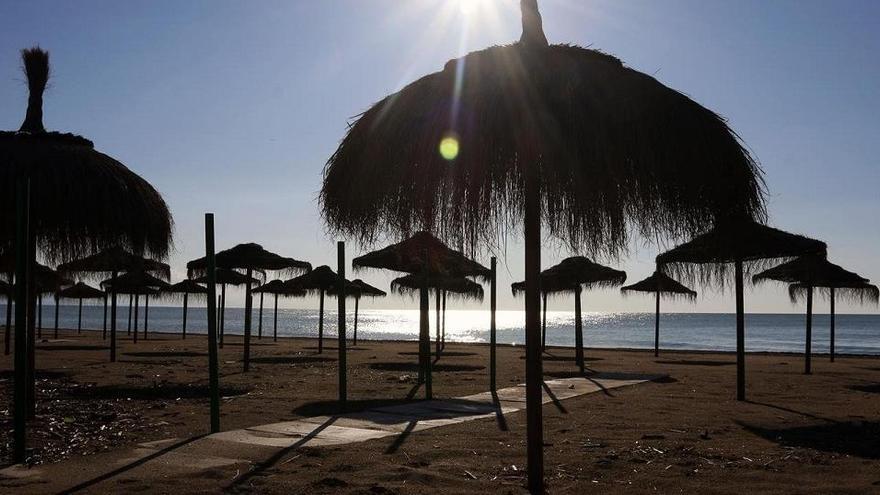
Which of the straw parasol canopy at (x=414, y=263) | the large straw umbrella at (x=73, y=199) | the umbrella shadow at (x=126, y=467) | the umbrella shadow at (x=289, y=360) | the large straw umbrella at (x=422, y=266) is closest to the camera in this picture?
the umbrella shadow at (x=126, y=467)

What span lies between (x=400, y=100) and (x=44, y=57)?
616 cm

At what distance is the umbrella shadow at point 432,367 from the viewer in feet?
56.5

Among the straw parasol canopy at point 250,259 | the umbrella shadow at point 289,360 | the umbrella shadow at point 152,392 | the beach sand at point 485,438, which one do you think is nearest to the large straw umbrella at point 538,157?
the beach sand at point 485,438

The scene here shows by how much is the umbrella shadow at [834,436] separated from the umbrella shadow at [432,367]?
887 cm

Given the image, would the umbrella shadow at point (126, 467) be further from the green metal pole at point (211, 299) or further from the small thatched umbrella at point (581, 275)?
the small thatched umbrella at point (581, 275)

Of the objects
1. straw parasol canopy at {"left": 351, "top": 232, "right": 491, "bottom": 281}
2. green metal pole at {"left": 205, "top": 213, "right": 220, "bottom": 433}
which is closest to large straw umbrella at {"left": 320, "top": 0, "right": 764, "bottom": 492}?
green metal pole at {"left": 205, "top": 213, "right": 220, "bottom": 433}

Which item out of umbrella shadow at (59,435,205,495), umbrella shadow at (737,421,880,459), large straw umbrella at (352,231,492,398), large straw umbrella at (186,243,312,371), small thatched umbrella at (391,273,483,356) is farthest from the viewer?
small thatched umbrella at (391,273,483,356)

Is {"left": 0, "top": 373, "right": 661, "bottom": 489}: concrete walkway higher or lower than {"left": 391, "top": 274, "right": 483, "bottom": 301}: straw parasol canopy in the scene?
lower

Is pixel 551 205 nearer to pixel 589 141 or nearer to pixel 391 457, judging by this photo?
pixel 589 141

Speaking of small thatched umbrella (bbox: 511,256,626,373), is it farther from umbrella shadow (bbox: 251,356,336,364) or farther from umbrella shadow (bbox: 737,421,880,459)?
umbrella shadow (bbox: 737,421,880,459)

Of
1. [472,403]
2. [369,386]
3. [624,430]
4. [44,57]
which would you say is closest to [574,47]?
[624,430]

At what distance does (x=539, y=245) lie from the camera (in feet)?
17.4

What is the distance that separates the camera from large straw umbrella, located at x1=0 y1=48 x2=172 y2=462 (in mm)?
8188

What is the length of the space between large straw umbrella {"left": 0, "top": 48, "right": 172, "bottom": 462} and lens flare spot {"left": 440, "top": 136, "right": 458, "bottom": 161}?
459cm
